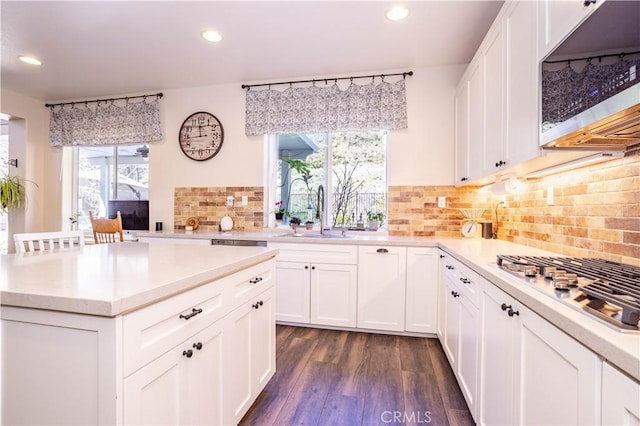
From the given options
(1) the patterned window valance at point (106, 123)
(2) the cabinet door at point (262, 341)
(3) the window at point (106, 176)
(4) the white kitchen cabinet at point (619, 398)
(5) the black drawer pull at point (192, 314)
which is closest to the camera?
(4) the white kitchen cabinet at point (619, 398)

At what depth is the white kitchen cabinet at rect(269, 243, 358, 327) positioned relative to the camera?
2.68 metres

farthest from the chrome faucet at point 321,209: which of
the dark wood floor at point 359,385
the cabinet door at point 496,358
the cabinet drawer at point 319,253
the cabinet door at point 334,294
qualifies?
the cabinet door at point 496,358

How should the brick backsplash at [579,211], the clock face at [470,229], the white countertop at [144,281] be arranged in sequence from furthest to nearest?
the clock face at [470,229] < the brick backsplash at [579,211] < the white countertop at [144,281]

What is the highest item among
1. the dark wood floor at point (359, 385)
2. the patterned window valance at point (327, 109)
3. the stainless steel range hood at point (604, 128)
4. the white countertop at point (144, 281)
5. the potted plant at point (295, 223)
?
the patterned window valance at point (327, 109)

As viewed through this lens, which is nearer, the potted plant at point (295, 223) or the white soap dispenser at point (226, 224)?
the potted plant at point (295, 223)

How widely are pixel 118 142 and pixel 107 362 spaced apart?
3.94 m

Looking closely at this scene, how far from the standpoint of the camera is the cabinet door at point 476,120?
217cm

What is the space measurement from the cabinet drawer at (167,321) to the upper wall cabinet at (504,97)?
63.4 inches

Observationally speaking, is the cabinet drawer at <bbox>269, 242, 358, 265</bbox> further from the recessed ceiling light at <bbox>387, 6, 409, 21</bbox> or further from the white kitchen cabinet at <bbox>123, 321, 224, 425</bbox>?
the recessed ceiling light at <bbox>387, 6, 409, 21</bbox>

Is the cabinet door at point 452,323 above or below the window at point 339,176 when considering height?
below

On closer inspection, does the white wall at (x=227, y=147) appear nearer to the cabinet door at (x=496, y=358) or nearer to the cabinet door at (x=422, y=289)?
the cabinet door at (x=422, y=289)

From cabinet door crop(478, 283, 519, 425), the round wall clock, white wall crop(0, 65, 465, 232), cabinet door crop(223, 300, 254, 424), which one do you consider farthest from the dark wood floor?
the round wall clock

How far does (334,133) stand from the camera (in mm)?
3352

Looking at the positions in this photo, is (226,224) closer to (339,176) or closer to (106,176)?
(339,176)
